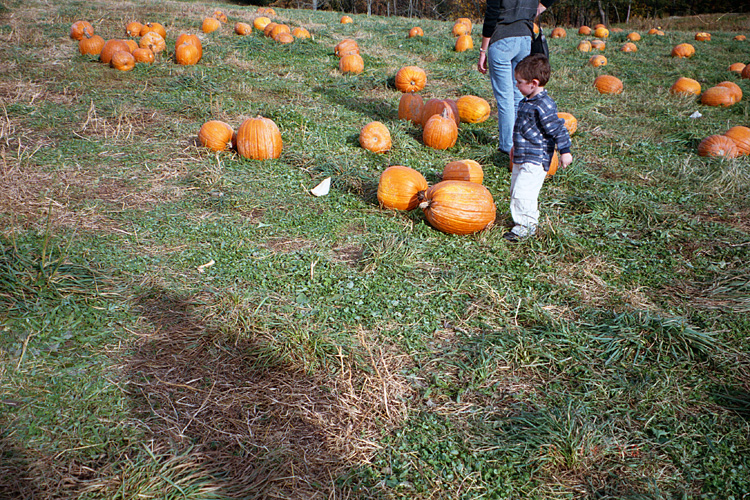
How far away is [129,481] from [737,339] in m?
3.49

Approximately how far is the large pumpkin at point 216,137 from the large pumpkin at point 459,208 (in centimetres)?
265

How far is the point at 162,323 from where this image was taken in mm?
2957

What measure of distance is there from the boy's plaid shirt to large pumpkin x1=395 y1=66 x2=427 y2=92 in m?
4.46

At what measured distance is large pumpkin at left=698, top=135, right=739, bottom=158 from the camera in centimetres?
577

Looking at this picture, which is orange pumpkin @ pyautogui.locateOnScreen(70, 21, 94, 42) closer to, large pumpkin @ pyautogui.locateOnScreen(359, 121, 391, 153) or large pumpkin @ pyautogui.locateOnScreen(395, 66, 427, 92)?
large pumpkin @ pyautogui.locateOnScreen(395, 66, 427, 92)

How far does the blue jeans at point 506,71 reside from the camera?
5113mm

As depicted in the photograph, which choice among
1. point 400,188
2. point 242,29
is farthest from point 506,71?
point 242,29

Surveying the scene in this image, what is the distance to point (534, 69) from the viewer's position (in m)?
3.75

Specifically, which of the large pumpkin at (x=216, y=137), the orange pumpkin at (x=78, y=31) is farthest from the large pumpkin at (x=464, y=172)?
the orange pumpkin at (x=78, y=31)

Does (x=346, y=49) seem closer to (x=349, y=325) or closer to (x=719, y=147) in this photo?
(x=719, y=147)

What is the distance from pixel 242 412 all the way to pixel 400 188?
2.54 m

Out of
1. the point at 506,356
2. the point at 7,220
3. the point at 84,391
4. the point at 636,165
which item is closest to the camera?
the point at 84,391

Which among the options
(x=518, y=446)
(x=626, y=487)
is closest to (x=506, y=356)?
(x=518, y=446)

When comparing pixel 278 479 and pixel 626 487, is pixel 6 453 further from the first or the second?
pixel 626 487
